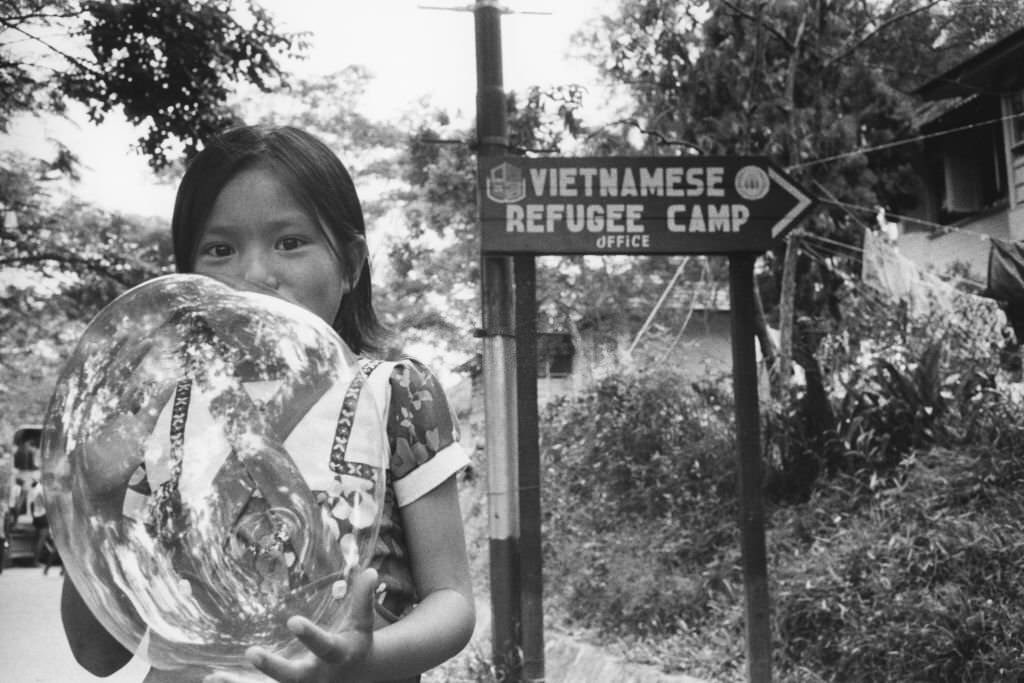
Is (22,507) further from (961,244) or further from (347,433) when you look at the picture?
(347,433)

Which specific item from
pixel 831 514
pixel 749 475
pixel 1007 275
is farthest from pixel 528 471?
pixel 1007 275

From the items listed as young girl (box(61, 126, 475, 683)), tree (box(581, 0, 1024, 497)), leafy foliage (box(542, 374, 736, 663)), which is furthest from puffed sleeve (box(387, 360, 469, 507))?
tree (box(581, 0, 1024, 497))

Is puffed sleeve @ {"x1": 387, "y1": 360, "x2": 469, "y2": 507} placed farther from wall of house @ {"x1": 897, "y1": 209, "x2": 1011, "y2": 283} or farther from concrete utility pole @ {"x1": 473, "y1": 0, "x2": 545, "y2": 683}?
wall of house @ {"x1": 897, "y1": 209, "x2": 1011, "y2": 283}

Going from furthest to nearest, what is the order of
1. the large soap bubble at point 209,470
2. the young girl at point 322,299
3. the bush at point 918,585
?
the bush at point 918,585 → the young girl at point 322,299 → the large soap bubble at point 209,470

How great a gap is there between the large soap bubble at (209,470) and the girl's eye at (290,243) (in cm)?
9

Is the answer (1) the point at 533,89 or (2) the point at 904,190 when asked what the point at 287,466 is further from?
(2) the point at 904,190

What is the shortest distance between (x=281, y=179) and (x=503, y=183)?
3.23 m

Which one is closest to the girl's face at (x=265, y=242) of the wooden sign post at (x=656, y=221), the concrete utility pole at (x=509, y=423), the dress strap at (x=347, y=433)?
the dress strap at (x=347, y=433)

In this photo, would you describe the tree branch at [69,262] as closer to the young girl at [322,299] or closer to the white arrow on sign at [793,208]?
the white arrow on sign at [793,208]

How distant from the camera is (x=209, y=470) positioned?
0.96 metres

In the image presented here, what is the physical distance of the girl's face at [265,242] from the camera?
1122mm

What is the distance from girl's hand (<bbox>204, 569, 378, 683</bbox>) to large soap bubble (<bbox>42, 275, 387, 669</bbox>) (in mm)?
56

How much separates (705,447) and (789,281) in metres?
1.62

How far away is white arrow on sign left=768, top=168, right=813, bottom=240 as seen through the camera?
432cm
